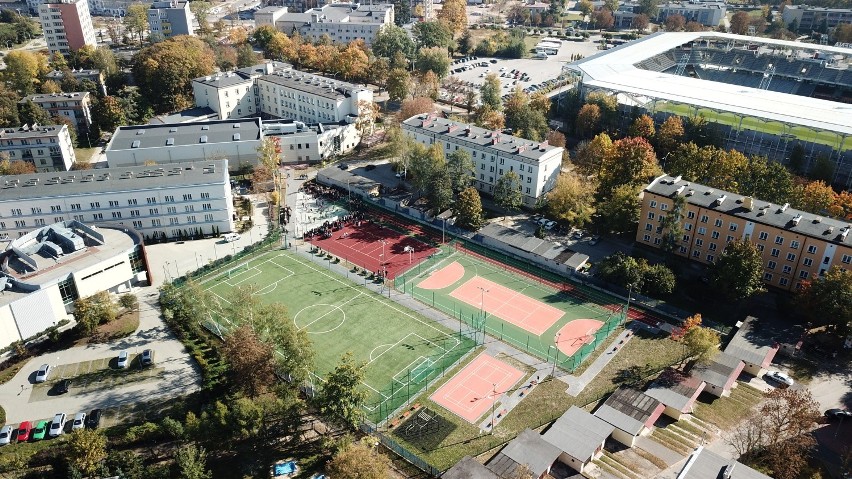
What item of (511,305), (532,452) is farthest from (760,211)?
(532,452)

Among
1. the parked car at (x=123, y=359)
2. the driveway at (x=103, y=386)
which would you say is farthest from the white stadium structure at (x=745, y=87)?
the parked car at (x=123, y=359)

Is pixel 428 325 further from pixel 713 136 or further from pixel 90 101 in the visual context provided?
pixel 90 101

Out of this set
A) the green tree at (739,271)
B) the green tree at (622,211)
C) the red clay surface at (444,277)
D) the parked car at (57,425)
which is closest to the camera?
the parked car at (57,425)

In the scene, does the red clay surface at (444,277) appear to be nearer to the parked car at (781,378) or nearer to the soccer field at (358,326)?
the soccer field at (358,326)

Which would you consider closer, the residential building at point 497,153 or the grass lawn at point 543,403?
the grass lawn at point 543,403

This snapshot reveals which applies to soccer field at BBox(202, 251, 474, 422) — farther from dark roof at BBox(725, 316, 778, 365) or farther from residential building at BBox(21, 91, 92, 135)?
residential building at BBox(21, 91, 92, 135)

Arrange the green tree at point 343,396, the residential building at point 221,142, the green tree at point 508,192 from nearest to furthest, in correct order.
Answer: the green tree at point 343,396, the green tree at point 508,192, the residential building at point 221,142

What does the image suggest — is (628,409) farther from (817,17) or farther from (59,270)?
(817,17)
